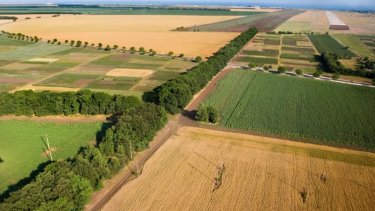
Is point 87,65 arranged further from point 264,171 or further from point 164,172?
point 264,171

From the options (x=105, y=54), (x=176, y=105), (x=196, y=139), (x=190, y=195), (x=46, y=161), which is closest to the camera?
(x=190, y=195)

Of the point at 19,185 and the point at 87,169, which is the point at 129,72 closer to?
the point at 19,185

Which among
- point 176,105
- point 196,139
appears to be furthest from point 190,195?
point 176,105

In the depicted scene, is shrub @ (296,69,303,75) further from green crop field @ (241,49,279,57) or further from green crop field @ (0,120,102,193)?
green crop field @ (0,120,102,193)

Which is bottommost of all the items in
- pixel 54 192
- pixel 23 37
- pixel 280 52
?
pixel 280 52

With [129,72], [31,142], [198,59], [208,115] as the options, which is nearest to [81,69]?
[129,72]
